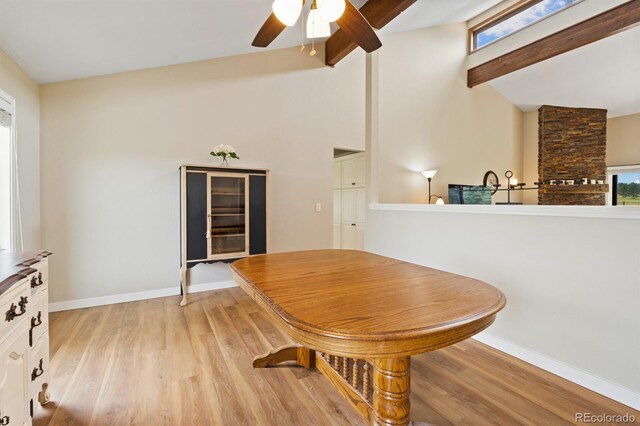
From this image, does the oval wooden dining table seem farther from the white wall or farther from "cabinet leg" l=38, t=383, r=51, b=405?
"cabinet leg" l=38, t=383, r=51, b=405

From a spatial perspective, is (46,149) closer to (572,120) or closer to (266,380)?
(266,380)

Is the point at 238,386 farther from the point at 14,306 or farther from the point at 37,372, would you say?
the point at 14,306

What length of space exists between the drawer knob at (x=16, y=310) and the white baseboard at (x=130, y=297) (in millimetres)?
2192

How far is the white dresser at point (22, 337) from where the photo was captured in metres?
1.07

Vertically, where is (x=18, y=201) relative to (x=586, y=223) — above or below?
above

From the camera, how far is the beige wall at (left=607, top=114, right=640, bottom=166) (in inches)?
221

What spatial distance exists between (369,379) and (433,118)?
447cm

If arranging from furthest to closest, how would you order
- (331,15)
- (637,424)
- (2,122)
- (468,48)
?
1. (468,48)
2. (2,122)
3. (331,15)
4. (637,424)

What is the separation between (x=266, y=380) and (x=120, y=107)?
309 cm

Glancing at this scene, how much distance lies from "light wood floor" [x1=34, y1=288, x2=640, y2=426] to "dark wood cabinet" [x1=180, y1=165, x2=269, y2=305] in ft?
2.95

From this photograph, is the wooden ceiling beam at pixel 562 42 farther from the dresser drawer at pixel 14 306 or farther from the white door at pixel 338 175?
the dresser drawer at pixel 14 306

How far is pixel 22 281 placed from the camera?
1226 millimetres

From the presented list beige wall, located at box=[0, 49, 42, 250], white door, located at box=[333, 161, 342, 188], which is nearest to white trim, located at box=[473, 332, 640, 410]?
white door, located at box=[333, 161, 342, 188]

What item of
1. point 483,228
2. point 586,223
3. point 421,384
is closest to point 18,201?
point 421,384
